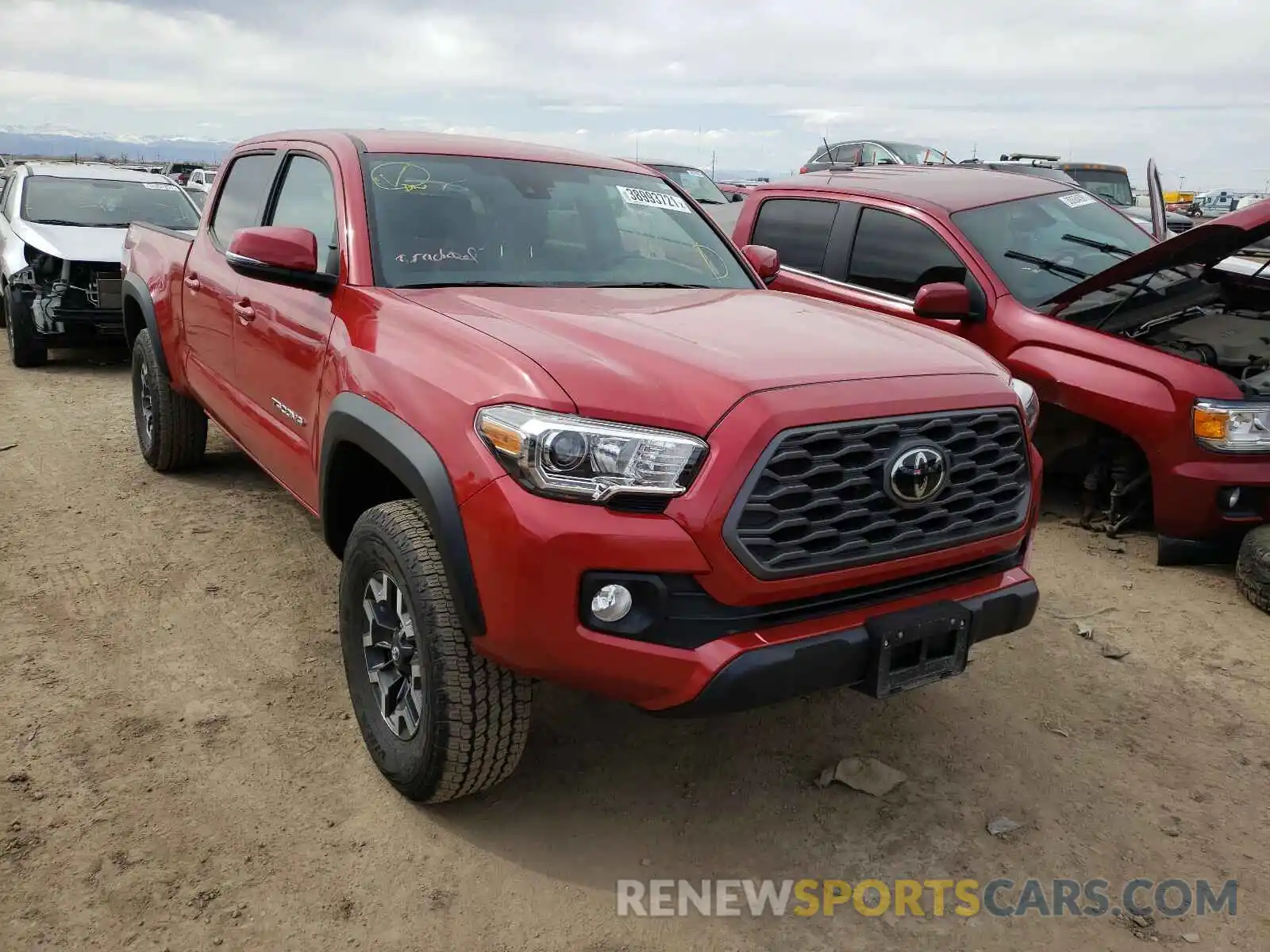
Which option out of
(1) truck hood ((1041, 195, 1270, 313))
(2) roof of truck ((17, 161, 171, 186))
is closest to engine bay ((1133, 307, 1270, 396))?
(1) truck hood ((1041, 195, 1270, 313))

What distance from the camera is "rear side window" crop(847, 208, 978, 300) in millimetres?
5508

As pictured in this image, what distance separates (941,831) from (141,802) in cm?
221

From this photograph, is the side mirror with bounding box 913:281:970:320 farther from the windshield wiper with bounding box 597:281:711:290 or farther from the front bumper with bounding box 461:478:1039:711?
the front bumper with bounding box 461:478:1039:711

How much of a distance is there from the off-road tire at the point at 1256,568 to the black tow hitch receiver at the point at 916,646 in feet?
8.02

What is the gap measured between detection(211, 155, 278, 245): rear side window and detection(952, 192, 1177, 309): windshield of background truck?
11.8 feet

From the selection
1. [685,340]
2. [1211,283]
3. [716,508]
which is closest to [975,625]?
[716,508]

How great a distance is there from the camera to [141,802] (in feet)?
9.03

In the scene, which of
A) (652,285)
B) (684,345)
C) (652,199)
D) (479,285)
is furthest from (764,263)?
(684,345)

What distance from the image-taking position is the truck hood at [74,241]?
8367mm

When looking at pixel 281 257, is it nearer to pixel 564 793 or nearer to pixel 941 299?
pixel 564 793

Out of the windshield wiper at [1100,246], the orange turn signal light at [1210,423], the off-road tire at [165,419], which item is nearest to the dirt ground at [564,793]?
the orange turn signal light at [1210,423]

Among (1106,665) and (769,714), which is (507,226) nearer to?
(769,714)

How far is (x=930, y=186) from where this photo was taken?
6.04 meters

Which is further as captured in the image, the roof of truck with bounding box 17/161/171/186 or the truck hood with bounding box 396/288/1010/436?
the roof of truck with bounding box 17/161/171/186
